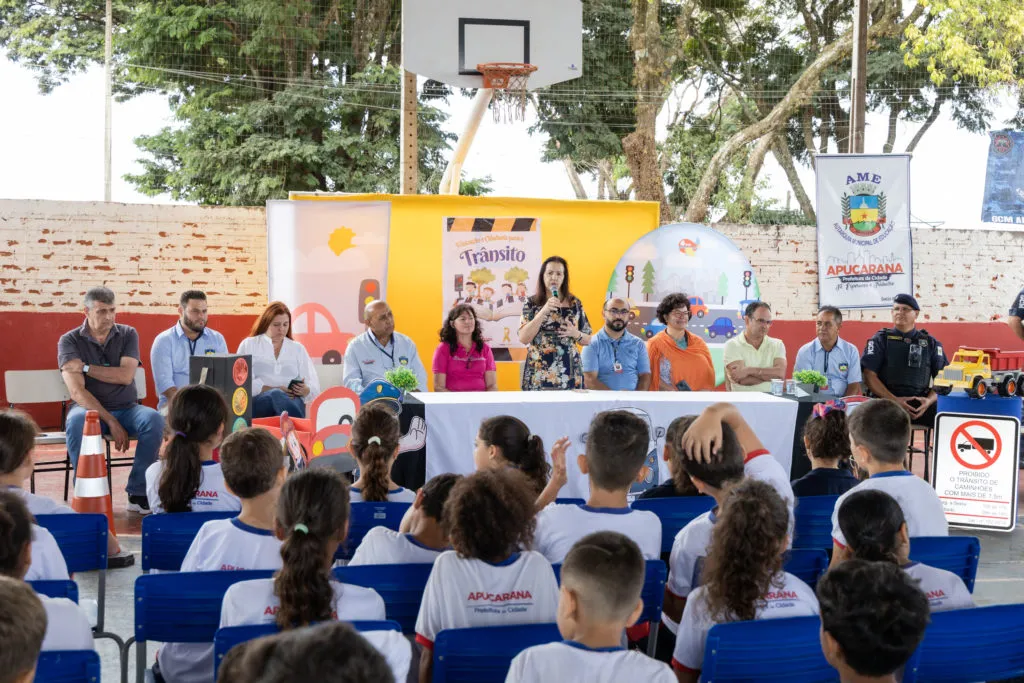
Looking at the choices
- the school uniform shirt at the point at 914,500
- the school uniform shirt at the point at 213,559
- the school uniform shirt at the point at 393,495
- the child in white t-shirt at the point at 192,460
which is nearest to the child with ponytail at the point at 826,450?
the school uniform shirt at the point at 914,500

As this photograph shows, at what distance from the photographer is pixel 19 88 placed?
13.5 m

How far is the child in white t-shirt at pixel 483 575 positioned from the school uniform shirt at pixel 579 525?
37 centimetres

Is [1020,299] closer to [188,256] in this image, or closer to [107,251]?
[188,256]

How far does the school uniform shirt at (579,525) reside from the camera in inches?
111

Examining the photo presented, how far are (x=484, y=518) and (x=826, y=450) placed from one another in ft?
6.34

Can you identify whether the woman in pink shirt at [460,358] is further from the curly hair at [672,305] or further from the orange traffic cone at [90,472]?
the orange traffic cone at [90,472]

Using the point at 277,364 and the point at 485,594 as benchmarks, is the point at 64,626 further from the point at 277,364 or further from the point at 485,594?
the point at 277,364

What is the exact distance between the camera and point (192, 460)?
11.6 ft

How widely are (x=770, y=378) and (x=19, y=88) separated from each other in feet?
38.0

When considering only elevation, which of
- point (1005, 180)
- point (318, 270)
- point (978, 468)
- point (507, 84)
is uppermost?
point (507, 84)

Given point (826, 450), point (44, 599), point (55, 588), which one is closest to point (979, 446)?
point (826, 450)

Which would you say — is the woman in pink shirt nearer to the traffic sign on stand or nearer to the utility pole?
the traffic sign on stand

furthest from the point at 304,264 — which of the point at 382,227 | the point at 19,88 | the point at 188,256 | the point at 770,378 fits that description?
the point at 19,88

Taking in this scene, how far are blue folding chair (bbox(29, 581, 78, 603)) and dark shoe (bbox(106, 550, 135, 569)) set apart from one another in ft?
7.65
